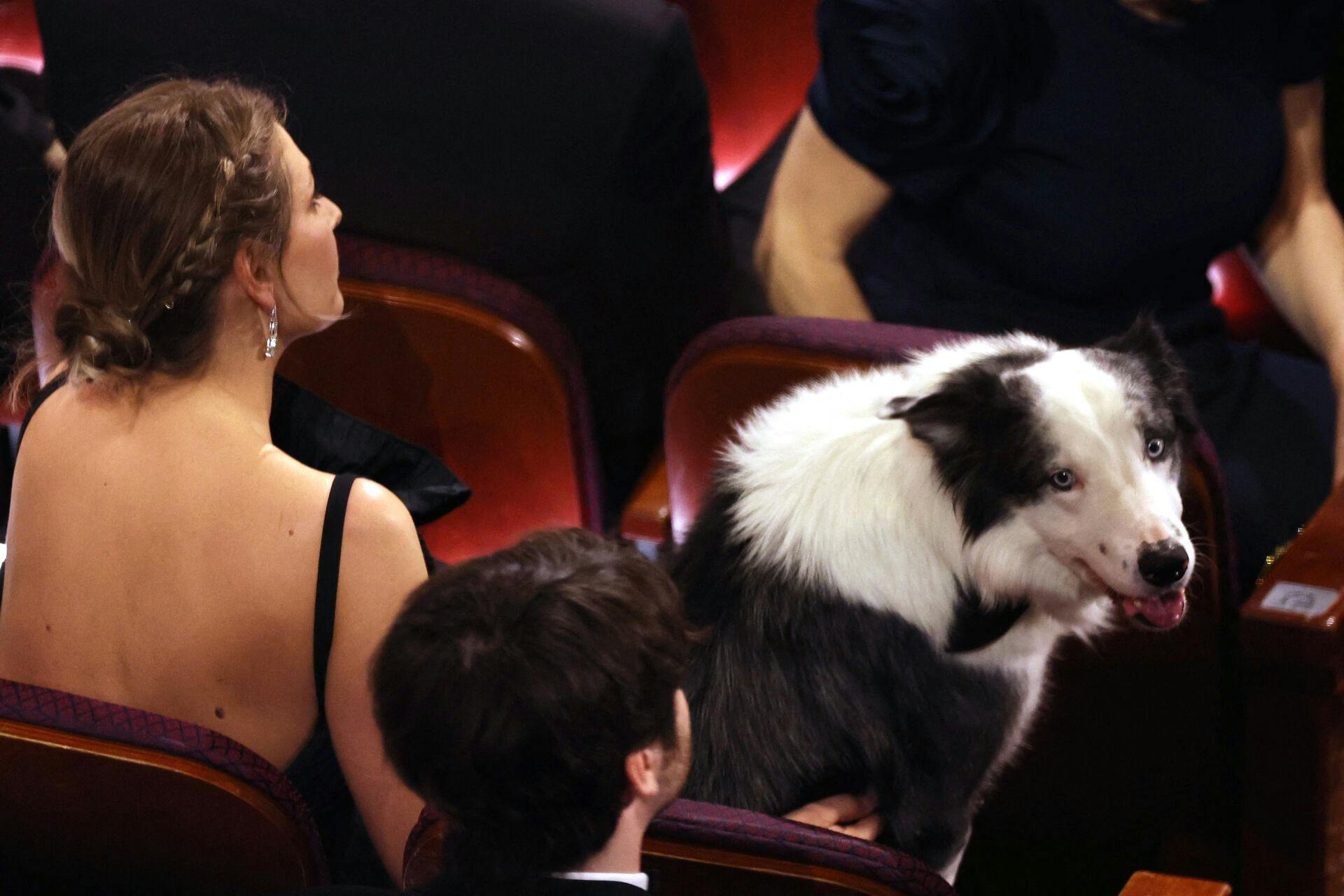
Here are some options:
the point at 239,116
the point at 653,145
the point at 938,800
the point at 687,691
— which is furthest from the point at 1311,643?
the point at 239,116

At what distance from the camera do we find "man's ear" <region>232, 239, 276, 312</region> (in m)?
1.28

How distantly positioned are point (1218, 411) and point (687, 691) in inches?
41.3

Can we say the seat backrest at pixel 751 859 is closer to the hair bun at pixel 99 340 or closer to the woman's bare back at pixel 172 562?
the woman's bare back at pixel 172 562

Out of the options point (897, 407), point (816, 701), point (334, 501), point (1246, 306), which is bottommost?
point (1246, 306)

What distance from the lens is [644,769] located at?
889 millimetres

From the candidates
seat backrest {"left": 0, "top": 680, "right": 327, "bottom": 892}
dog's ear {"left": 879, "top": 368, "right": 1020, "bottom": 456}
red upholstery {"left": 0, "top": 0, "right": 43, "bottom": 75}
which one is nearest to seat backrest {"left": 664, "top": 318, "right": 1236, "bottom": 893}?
dog's ear {"left": 879, "top": 368, "right": 1020, "bottom": 456}

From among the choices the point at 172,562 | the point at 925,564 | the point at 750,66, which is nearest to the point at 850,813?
the point at 925,564

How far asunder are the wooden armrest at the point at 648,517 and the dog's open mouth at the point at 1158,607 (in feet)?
2.19

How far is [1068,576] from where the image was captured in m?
1.27

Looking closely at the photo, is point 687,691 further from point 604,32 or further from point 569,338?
point 604,32

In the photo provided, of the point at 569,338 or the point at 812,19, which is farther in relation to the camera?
the point at 812,19

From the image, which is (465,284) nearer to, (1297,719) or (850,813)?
(850,813)

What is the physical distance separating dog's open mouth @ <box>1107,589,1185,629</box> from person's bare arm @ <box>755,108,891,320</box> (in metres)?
0.83

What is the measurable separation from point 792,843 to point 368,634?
484mm
